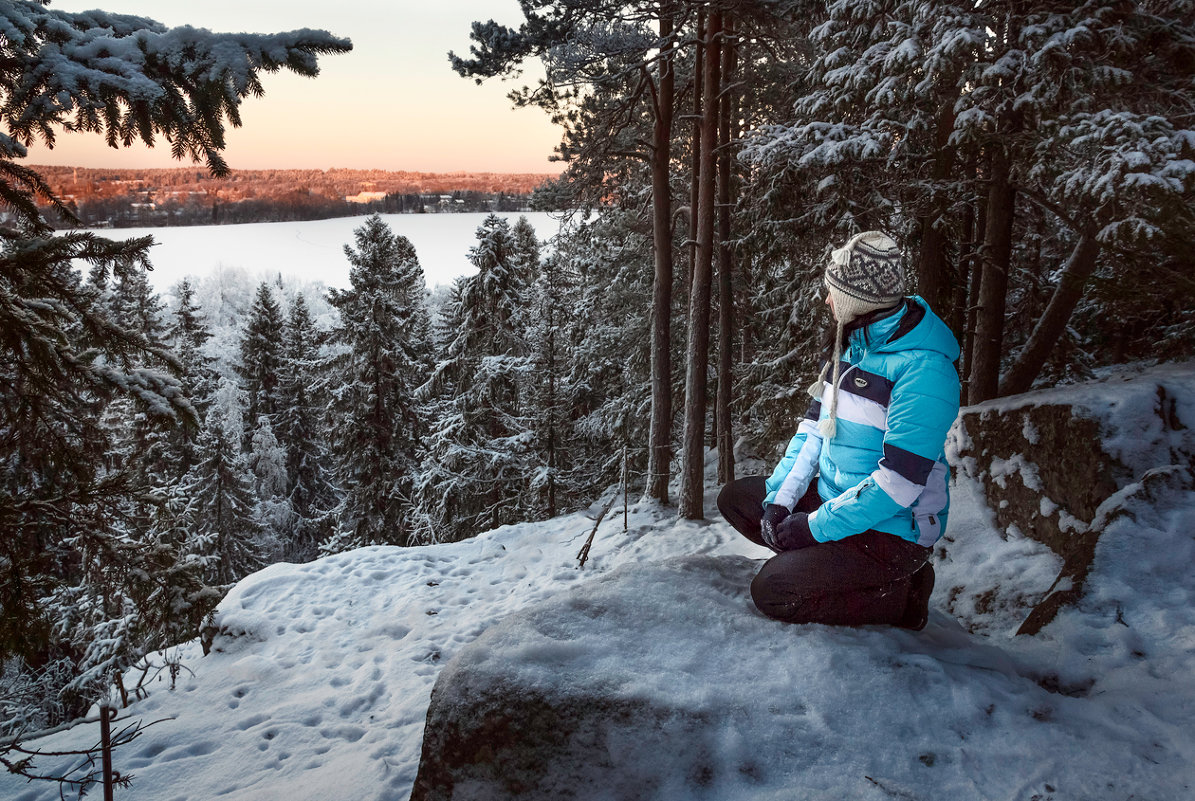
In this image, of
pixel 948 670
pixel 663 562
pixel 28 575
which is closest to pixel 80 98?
pixel 28 575

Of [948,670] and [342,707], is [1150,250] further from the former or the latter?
[342,707]

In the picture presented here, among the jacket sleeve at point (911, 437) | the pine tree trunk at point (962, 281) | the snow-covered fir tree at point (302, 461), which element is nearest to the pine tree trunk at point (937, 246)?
the pine tree trunk at point (962, 281)

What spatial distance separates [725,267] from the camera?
1298 centimetres

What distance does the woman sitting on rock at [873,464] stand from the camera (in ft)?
9.73

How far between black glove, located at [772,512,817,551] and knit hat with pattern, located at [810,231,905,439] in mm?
458

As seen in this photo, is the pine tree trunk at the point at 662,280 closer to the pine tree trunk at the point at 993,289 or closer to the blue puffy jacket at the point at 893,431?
the pine tree trunk at the point at 993,289

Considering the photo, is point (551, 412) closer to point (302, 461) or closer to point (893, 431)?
point (302, 461)

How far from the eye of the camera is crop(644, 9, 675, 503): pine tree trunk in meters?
11.8

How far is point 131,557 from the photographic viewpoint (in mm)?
4227

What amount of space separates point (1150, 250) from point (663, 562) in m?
5.59

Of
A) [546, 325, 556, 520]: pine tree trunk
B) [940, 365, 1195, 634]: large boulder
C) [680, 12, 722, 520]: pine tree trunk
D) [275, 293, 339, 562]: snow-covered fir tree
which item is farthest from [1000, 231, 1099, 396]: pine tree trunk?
[275, 293, 339, 562]: snow-covered fir tree

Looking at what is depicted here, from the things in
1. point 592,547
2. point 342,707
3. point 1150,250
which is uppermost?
point 1150,250

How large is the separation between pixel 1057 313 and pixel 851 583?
20.3ft

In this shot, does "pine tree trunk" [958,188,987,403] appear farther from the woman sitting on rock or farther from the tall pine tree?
the tall pine tree
